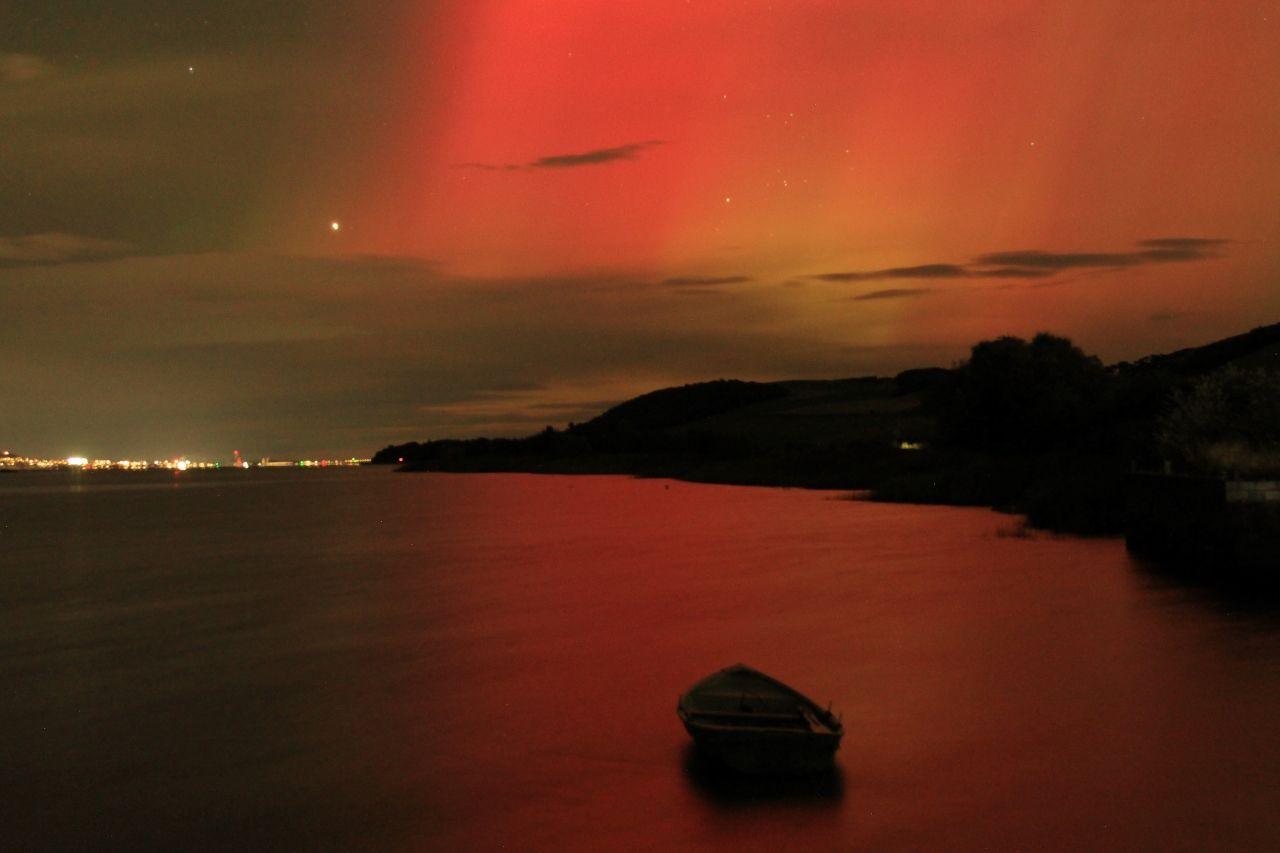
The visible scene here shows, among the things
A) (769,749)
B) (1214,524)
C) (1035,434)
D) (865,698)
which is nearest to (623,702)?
(865,698)

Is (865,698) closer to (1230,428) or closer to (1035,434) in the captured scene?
(1230,428)

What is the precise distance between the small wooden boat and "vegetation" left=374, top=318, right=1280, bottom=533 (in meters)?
21.6

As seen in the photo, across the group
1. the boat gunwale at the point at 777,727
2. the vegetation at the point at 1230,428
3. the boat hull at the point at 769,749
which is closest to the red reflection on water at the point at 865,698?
the boat hull at the point at 769,749

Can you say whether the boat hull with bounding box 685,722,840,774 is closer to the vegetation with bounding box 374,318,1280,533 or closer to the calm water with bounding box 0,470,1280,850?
the calm water with bounding box 0,470,1280,850

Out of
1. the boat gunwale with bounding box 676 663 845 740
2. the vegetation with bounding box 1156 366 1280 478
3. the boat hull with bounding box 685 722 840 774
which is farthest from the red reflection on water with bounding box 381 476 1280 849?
the vegetation with bounding box 1156 366 1280 478

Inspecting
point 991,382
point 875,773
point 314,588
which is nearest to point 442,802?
point 875,773

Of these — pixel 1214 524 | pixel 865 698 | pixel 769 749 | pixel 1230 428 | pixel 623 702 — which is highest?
pixel 1230 428

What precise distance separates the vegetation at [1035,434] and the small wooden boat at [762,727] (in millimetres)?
21594

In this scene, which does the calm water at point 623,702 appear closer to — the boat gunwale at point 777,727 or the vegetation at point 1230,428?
the boat gunwale at point 777,727

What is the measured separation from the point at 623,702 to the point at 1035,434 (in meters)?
67.9

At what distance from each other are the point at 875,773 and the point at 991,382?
2857 inches

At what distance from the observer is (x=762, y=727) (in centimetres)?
1548

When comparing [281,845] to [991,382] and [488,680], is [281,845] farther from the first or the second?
[991,382]

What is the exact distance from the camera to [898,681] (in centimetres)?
2356
